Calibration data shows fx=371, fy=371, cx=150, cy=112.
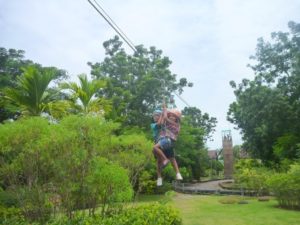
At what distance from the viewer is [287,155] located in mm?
22688

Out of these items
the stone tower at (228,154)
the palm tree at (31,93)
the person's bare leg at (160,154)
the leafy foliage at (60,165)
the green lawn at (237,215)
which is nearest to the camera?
the person's bare leg at (160,154)

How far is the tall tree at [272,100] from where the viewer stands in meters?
22.5

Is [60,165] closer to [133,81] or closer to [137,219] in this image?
[137,219]

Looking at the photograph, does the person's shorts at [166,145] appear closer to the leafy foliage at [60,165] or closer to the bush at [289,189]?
the leafy foliage at [60,165]

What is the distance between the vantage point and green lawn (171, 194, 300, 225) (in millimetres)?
12008

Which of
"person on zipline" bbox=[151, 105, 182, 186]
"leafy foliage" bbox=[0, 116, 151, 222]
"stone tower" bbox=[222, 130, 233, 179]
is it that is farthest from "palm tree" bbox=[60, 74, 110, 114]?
"stone tower" bbox=[222, 130, 233, 179]

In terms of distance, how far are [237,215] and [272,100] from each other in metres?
10.8

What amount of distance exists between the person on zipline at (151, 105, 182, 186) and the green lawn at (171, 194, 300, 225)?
5968 millimetres

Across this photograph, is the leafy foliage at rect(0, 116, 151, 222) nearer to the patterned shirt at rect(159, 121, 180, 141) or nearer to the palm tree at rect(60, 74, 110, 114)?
the patterned shirt at rect(159, 121, 180, 141)

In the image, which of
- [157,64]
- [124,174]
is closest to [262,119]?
[157,64]

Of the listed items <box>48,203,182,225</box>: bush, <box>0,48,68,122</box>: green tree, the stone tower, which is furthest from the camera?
the stone tower

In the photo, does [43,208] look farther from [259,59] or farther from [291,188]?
[259,59]

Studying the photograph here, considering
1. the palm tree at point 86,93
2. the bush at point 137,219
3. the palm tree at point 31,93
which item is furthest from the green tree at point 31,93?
the bush at point 137,219

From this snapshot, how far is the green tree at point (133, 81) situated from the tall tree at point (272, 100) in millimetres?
5602
